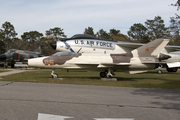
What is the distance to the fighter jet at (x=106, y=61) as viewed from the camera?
14.9m

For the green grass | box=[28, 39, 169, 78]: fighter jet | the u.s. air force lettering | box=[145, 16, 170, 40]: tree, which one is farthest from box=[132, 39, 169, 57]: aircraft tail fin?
box=[145, 16, 170, 40]: tree

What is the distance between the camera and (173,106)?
19.5 feet

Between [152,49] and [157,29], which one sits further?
[157,29]

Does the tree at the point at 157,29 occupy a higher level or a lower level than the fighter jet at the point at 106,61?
higher

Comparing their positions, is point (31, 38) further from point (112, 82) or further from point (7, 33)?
point (112, 82)

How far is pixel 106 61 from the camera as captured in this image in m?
15.4

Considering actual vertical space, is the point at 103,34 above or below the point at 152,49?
above

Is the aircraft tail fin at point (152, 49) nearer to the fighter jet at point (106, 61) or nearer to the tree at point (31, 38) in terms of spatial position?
the fighter jet at point (106, 61)

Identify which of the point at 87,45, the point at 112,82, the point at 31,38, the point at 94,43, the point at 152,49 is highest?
the point at 31,38

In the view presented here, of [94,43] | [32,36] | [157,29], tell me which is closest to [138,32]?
[157,29]

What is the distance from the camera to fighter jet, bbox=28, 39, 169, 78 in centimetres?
1488

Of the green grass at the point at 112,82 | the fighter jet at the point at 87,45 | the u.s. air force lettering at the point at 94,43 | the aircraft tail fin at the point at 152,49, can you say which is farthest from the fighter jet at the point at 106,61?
the u.s. air force lettering at the point at 94,43

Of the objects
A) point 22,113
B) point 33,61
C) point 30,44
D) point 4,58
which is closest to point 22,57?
point 4,58

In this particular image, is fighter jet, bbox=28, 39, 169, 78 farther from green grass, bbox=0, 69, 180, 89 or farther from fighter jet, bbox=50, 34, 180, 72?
fighter jet, bbox=50, 34, 180, 72
